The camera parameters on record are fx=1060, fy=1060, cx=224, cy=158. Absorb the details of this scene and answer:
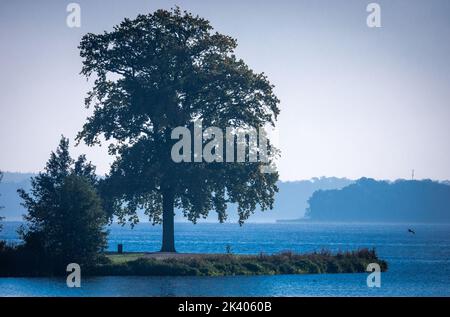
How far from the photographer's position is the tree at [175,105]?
257 feet

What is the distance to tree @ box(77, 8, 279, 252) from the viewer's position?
78250mm

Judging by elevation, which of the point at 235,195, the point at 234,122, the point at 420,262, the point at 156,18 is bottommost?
the point at 420,262

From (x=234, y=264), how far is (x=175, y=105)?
498 inches

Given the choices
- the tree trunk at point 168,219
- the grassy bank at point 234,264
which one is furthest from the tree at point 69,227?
the tree trunk at point 168,219

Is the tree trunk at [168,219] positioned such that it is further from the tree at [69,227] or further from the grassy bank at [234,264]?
the tree at [69,227]

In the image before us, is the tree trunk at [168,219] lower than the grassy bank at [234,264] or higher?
higher

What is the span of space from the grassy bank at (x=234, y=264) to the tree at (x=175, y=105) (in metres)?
4.85

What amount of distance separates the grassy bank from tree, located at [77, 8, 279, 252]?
4846 millimetres

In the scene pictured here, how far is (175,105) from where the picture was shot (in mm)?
77375

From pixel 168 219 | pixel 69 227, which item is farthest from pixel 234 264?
pixel 69 227

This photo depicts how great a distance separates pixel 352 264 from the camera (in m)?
77.9
